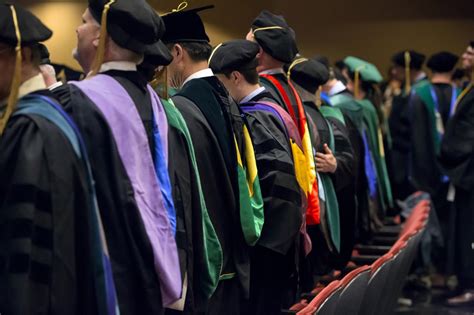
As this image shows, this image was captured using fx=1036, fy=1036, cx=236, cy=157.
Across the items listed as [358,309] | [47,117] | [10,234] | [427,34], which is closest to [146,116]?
[47,117]

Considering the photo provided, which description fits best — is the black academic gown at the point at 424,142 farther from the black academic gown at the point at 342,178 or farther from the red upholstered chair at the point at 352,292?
the red upholstered chair at the point at 352,292

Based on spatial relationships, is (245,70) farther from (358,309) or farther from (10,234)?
(10,234)

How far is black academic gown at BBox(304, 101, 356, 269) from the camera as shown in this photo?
20.6ft

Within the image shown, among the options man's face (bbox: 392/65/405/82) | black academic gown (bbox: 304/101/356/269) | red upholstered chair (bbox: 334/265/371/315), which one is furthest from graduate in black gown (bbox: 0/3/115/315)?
man's face (bbox: 392/65/405/82)

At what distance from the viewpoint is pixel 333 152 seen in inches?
253

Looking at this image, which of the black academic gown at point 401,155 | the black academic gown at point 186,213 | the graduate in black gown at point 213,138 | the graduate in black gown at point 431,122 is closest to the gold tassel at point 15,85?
the black academic gown at point 186,213

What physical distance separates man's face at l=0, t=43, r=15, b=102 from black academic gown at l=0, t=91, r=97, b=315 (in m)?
0.13

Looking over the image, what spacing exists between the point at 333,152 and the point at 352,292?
253cm

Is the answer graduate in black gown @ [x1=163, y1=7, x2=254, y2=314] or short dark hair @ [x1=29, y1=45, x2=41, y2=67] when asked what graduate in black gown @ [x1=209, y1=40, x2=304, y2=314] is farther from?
short dark hair @ [x1=29, y1=45, x2=41, y2=67]

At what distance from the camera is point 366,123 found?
28.3 ft

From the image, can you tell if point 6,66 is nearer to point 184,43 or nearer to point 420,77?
point 184,43

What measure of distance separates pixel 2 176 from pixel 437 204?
6.92 meters

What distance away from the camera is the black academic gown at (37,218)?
2885 millimetres

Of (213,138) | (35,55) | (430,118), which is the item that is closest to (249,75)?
(213,138)
